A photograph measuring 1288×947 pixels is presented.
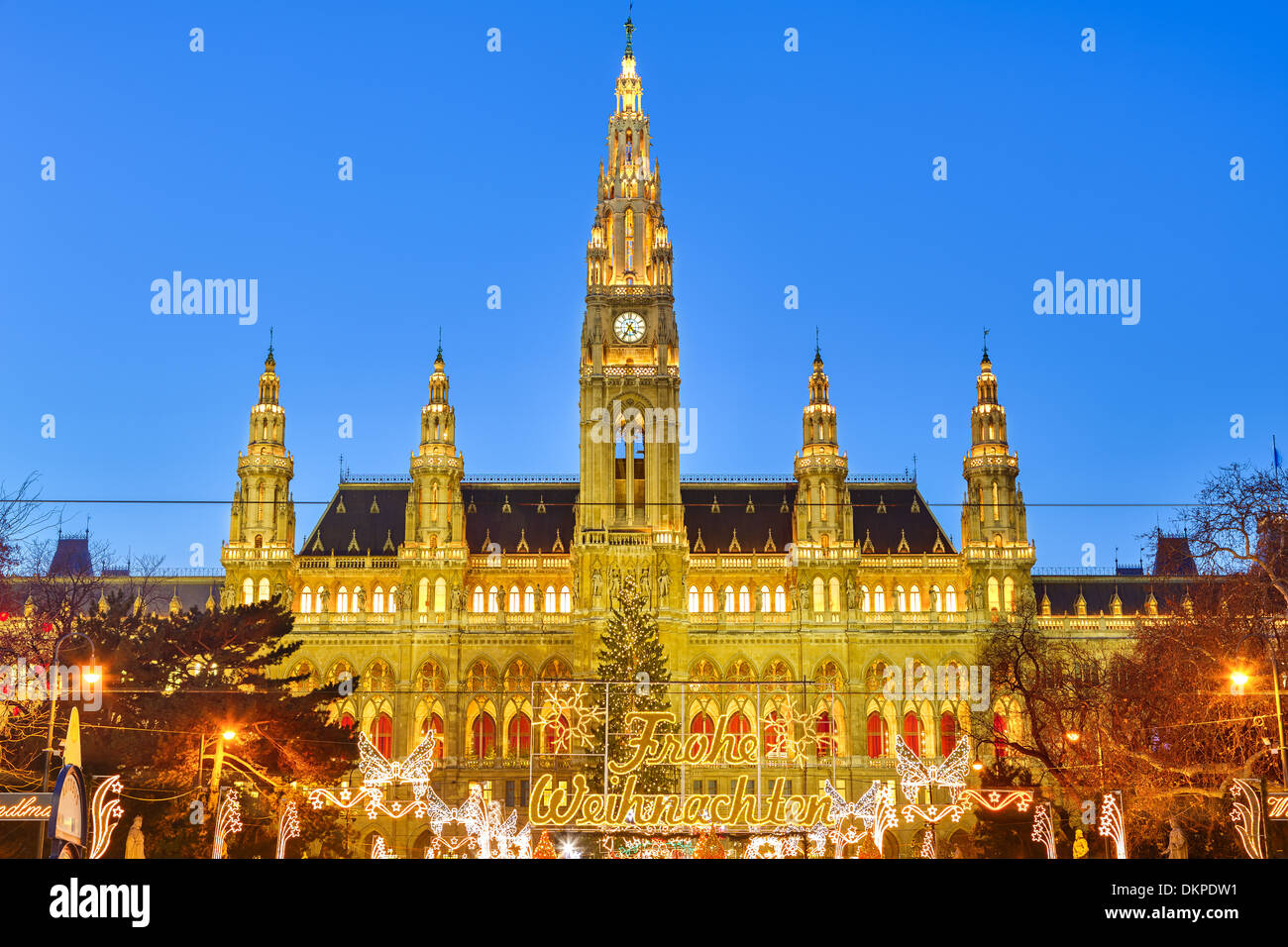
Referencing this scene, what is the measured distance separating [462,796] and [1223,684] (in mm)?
46864

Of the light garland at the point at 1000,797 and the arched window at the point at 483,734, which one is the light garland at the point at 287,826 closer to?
the light garland at the point at 1000,797

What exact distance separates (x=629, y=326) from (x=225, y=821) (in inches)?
1879

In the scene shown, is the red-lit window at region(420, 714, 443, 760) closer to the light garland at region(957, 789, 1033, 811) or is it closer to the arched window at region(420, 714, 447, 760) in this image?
the arched window at region(420, 714, 447, 760)

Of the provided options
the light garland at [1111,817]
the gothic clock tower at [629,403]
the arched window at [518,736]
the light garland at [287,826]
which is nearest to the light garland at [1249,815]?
the light garland at [1111,817]

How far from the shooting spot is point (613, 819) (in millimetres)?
45875

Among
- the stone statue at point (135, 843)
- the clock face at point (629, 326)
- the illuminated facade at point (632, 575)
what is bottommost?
the stone statue at point (135, 843)

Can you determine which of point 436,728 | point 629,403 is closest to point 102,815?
point 436,728

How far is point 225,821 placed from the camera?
43.3 meters

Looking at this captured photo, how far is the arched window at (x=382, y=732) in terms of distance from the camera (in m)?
80.9

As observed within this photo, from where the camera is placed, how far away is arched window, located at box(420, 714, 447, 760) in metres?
79.6

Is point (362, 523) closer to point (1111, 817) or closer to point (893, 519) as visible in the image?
point (893, 519)

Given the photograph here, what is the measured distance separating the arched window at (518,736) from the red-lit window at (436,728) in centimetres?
385
